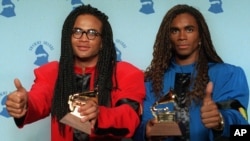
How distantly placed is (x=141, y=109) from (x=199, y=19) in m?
0.44

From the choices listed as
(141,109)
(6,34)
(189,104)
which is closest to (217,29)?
(189,104)

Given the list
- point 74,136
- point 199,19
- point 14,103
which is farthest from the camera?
point 199,19

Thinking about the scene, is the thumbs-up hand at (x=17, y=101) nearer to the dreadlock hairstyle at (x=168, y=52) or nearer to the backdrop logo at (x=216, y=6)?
the dreadlock hairstyle at (x=168, y=52)

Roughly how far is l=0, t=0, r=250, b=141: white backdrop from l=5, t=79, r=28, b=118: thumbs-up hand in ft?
1.98

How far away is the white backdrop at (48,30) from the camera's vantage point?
182 centimetres

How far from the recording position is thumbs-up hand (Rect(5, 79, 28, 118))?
1.19m

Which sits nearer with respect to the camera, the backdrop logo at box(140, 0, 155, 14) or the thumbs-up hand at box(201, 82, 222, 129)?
the thumbs-up hand at box(201, 82, 222, 129)

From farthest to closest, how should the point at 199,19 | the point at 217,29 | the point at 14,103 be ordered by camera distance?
1. the point at 217,29
2. the point at 199,19
3. the point at 14,103

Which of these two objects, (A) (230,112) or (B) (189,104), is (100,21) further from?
(A) (230,112)

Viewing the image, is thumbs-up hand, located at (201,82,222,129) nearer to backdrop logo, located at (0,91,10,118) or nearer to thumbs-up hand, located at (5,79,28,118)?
thumbs-up hand, located at (5,79,28,118)

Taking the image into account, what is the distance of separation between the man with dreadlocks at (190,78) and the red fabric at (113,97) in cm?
9

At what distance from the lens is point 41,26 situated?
1839mm

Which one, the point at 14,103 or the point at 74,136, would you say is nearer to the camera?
the point at 14,103

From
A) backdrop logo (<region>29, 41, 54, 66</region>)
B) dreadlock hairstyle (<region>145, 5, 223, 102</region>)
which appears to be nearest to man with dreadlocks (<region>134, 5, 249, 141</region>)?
dreadlock hairstyle (<region>145, 5, 223, 102</region>)
